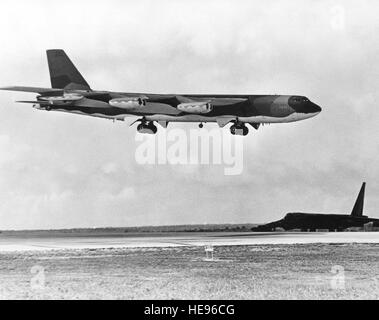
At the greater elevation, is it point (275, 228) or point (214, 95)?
point (214, 95)

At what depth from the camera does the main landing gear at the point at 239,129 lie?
182ft

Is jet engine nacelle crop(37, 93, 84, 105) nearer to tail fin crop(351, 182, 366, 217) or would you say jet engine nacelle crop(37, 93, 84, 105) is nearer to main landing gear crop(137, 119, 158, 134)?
main landing gear crop(137, 119, 158, 134)

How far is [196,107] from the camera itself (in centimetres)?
5459

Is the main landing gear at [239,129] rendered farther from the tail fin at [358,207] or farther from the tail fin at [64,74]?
the tail fin at [358,207]

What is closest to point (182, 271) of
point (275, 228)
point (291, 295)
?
point (291, 295)

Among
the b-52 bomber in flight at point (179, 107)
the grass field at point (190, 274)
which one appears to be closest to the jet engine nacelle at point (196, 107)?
the b-52 bomber in flight at point (179, 107)

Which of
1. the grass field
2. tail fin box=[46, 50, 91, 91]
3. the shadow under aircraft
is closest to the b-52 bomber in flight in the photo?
tail fin box=[46, 50, 91, 91]

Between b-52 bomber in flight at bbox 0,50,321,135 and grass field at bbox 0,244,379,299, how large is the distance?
16.0 metres

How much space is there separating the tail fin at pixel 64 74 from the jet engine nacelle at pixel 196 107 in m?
12.1
